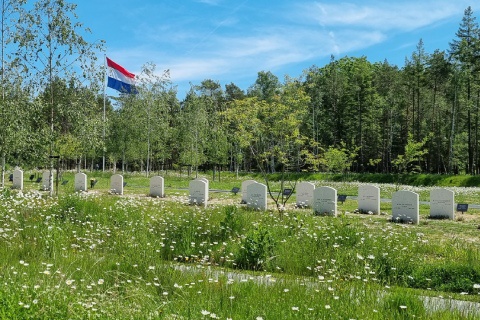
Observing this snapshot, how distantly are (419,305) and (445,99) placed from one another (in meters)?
64.2

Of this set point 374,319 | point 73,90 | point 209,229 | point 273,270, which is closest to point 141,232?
point 209,229

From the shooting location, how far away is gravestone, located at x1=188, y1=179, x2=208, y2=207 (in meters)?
21.8

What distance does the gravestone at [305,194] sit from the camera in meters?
21.1

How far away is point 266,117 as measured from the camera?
18.6 metres

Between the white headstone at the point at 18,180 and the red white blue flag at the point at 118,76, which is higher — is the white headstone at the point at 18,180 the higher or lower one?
the lower one

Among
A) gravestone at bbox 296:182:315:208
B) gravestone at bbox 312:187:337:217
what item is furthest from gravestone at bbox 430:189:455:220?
gravestone at bbox 296:182:315:208

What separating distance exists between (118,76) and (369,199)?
37.5 m

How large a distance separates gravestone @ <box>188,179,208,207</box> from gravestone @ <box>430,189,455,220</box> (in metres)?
10.8

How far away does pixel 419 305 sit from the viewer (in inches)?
201

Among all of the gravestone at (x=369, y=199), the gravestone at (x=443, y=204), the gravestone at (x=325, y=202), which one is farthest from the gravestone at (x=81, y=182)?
the gravestone at (x=443, y=204)

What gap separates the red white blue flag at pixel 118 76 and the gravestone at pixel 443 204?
39329mm

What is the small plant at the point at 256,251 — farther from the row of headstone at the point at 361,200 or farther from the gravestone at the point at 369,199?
the gravestone at the point at 369,199

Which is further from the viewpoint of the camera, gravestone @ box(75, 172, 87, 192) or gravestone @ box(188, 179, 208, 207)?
gravestone @ box(75, 172, 87, 192)

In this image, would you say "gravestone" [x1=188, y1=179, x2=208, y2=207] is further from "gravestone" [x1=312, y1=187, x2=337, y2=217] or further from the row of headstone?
"gravestone" [x1=312, y1=187, x2=337, y2=217]
